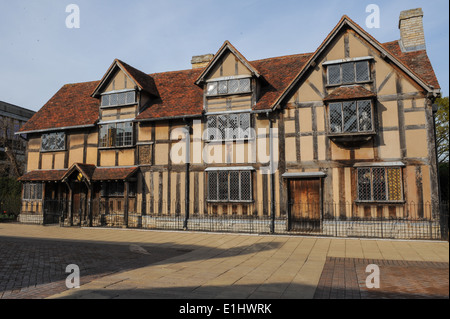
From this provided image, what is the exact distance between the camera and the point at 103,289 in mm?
6277

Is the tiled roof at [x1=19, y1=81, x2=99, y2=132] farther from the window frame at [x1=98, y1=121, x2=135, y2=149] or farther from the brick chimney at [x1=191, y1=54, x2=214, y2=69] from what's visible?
the brick chimney at [x1=191, y1=54, x2=214, y2=69]

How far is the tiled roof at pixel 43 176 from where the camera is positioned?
736 inches

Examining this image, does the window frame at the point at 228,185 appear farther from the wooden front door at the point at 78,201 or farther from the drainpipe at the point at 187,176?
the wooden front door at the point at 78,201

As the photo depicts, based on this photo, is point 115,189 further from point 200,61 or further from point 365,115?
point 365,115

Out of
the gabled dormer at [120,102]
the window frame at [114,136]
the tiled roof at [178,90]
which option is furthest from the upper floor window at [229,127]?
the window frame at [114,136]

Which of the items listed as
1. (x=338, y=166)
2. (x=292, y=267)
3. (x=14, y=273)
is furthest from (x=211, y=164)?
(x=14, y=273)

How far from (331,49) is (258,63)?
554cm

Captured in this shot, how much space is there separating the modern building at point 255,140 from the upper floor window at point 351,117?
1.8 inches

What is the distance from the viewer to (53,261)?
9.01 meters

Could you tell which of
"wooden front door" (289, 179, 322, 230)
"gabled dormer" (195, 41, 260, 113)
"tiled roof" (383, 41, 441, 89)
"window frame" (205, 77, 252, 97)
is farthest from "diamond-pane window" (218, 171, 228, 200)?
"tiled roof" (383, 41, 441, 89)

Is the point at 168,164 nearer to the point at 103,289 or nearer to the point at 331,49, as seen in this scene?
the point at 331,49

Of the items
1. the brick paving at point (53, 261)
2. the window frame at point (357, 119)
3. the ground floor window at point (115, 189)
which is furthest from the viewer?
the ground floor window at point (115, 189)

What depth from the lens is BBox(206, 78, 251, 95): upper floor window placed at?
16578mm

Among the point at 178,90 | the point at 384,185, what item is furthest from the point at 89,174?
the point at 384,185
